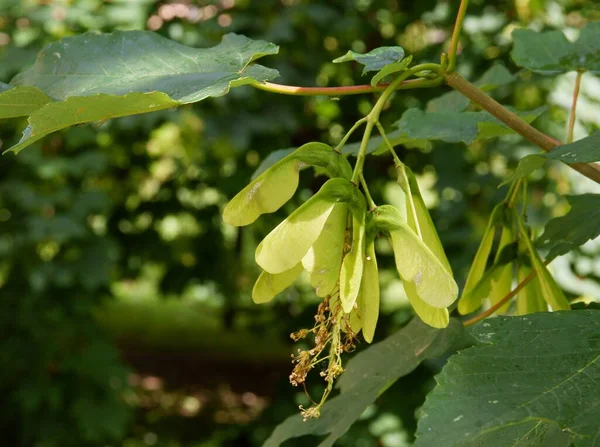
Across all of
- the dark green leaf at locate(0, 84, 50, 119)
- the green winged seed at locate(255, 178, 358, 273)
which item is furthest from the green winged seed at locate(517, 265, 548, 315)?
the dark green leaf at locate(0, 84, 50, 119)

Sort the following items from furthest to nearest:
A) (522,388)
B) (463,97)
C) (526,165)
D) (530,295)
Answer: (463,97), (530,295), (526,165), (522,388)

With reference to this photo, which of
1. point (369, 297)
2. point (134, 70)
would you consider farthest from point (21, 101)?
point (369, 297)

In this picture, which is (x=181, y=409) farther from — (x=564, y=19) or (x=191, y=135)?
(x=564, y=19)

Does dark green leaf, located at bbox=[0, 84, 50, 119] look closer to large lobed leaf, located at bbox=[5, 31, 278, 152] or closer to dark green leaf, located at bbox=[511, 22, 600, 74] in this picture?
large lobed leaf, located at bbox=[5, 31, 278, 152]

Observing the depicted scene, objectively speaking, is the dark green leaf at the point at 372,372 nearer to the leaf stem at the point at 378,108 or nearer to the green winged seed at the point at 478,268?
the green winged seed at the point at 478,268

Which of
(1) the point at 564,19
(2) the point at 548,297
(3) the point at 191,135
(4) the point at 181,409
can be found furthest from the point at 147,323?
(2) the point at 548,297

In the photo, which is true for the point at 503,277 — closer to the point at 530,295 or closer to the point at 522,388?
the point at 530,295
